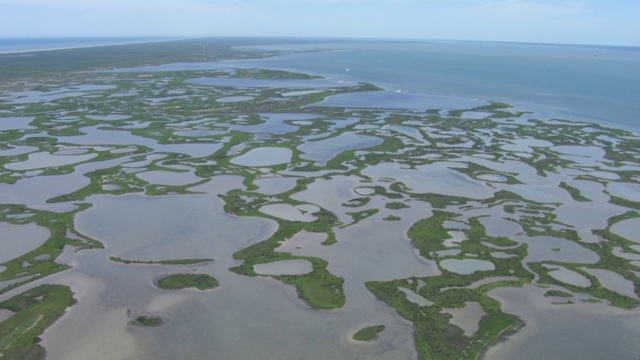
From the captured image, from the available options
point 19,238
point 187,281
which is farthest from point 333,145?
point 19,238

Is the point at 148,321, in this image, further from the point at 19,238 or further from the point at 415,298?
the point at 19,238

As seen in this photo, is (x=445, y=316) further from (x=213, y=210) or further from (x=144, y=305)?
(x=213, y=210)

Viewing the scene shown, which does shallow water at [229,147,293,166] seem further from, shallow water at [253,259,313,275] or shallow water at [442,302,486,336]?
shallow water at [442,302,486,336]

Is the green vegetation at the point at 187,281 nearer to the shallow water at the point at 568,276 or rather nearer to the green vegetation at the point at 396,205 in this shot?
the green vegetation at the point at 396,205

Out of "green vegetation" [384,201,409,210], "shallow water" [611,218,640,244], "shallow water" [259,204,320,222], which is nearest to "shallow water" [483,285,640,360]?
"shallow water" [611,218,640,244]

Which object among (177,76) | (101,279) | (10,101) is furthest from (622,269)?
(177,76)

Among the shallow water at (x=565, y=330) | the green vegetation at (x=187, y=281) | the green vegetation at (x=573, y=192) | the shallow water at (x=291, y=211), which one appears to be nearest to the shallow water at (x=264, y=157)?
the shallow water at (x=291, y=211)

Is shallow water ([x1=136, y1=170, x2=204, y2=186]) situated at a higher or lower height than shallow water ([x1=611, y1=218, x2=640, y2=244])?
higher
